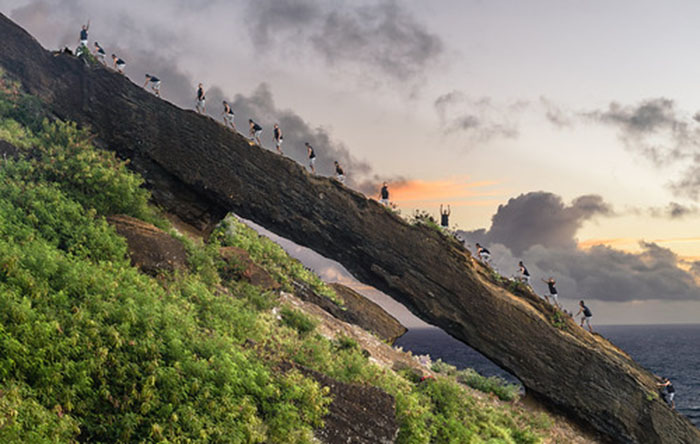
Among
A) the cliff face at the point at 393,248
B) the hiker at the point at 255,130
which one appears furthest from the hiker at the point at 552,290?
the hiker at the point at 255,130

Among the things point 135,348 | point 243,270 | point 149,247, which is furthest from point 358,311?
point 135,348

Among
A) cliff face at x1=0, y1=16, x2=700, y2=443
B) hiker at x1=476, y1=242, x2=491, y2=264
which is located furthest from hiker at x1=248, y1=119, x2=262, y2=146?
hiker at x1=476, y1=242, x2=491, y2=264

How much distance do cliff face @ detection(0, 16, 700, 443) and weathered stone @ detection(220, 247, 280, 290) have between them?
3435 millimetres

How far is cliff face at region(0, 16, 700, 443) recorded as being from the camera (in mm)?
23109

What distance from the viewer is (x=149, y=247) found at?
53.5 feet

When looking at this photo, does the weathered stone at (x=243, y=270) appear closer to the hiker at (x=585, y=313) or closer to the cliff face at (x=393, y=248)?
the cliff face at (x=393, y=248)

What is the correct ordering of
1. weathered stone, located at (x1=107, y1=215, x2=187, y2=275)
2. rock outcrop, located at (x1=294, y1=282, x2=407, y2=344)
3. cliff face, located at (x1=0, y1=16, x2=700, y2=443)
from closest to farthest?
weathered stone, located at (x1=107, y1=215, x2=187, y2=275) < cliff face, located at (x1=0, y1=16, x2=700, y2=443) < rock outcrop, located at (x1=294, y1=282, x2=407, y2=344)

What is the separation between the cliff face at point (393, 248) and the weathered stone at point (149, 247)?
21.2 ft

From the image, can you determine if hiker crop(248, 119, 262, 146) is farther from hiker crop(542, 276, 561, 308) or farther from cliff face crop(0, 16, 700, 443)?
hiker crop(542, 276, 561, 308)

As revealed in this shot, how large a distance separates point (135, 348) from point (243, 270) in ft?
33.0

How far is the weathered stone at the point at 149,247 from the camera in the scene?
52.1ft

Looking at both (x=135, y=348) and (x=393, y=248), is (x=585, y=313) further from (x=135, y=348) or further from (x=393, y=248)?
(x=135, y=348)

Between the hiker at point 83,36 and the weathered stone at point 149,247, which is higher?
the hiker at point 83,36

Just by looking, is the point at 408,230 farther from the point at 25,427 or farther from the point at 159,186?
the point at 25,427
